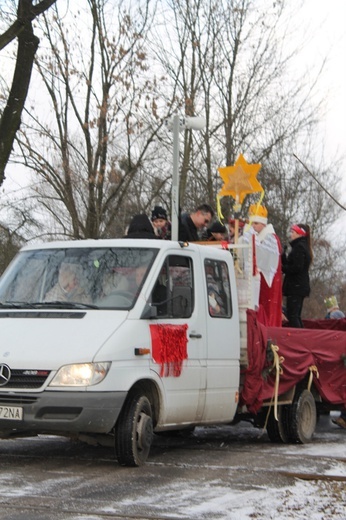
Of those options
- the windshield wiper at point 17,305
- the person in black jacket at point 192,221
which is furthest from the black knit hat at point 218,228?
the windshield wiper at point 17,305

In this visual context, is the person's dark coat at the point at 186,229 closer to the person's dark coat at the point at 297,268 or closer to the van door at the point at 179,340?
the person's dark coat at the point at 297,268

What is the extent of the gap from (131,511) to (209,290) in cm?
371

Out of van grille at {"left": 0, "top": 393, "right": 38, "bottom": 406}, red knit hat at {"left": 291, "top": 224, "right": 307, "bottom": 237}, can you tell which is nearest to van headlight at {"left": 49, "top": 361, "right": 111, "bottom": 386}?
van grille at {"left": 0, "top": 393, "right": 38, "bottom": 406}

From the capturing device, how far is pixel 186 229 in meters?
12.0

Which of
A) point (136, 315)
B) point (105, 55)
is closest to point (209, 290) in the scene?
point (136, 315)

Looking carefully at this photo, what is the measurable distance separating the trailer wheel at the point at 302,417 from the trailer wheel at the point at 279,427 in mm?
70

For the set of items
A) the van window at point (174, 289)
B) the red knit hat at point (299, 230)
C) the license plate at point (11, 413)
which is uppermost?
the red knit hat at point (299, 230)

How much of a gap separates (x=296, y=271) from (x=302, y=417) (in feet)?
6.66

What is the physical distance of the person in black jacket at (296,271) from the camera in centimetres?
1289

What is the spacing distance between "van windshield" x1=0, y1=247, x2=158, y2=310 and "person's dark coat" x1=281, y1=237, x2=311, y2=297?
3.64m

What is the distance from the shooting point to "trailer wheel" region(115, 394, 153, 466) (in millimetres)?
8750

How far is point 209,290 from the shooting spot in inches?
403

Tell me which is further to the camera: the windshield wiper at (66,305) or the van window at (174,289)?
the van window at (174,289)

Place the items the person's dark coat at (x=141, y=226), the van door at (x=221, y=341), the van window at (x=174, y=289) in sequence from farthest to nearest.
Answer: the person's dark coat at (x=141, y=226) < the van door at (x=221, y=341) < the van window at (x=174, y=289)
